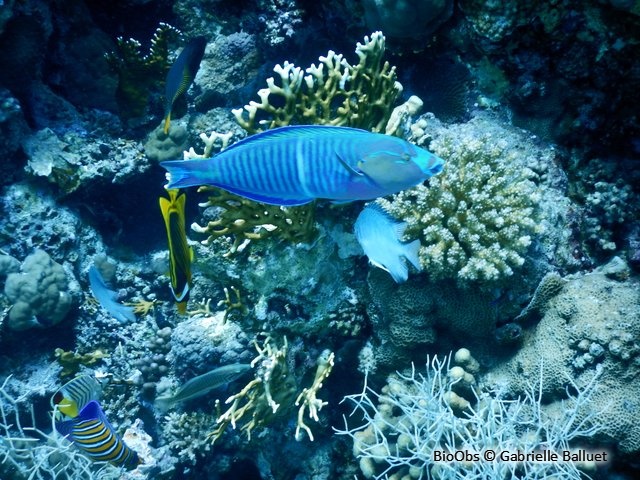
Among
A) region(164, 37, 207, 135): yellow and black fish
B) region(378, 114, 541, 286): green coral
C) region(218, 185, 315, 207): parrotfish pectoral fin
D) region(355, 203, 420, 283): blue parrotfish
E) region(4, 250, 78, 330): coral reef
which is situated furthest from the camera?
region(4, 250, 78, 330): coral reef

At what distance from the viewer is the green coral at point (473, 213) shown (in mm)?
2789

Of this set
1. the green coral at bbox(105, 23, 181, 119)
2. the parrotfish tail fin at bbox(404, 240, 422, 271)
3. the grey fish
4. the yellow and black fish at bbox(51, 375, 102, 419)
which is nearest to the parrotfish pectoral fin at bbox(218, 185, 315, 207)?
the parrotfish tail fin at bbox(404, 240, 422, 271)

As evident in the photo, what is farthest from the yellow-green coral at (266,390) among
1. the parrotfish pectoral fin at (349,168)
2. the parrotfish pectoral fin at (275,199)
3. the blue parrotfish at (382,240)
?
the parrotfish pectoral fin at (349,168)

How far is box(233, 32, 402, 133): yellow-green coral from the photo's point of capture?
3.09 meters

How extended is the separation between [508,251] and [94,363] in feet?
15.1

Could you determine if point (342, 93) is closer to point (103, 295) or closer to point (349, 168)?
point (349, 168)

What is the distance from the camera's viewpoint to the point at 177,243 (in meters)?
1.85

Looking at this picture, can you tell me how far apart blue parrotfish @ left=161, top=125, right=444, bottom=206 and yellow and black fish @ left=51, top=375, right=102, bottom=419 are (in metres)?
2.45

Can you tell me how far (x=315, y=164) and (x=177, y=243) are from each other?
733mm

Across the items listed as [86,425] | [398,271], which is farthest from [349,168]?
[86,425]

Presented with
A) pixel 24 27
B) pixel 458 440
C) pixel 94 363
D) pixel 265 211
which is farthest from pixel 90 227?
pixel 458 440

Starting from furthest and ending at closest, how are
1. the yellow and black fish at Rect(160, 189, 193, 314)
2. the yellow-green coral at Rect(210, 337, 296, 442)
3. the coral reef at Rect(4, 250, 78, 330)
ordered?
1. the coral reef at Rect(4, 250, 78, 330)
2. the yellow-green coral at Rect(210, 337, 296, 442)
3. the yellow and black fish at Rect(160, 189, 193, 314)

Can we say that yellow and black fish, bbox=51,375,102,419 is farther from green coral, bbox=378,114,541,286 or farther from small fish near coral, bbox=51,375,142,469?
green coral, bbox=378,114,541,286

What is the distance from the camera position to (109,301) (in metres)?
3.89
